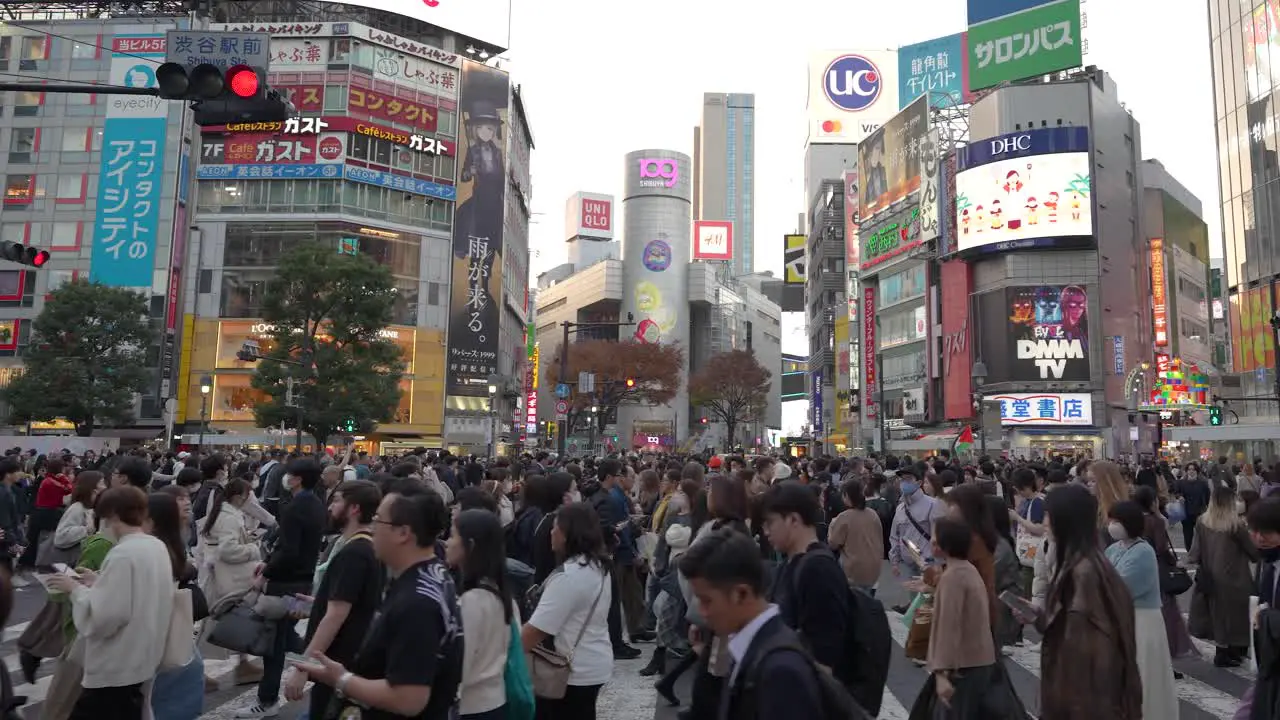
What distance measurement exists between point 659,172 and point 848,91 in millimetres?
23593

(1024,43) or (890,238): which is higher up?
(1024,43)

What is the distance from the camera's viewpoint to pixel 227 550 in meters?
7.67

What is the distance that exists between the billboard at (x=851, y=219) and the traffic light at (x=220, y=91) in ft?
244

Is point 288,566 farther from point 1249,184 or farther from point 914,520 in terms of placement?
point 1249,184

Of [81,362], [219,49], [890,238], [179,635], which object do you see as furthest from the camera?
[890,238]

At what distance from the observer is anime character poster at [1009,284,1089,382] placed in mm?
55531

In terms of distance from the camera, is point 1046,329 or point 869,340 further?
point 869,340

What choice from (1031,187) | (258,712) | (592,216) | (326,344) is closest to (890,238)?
(1031,187)

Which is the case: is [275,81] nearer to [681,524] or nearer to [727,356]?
[727,356]

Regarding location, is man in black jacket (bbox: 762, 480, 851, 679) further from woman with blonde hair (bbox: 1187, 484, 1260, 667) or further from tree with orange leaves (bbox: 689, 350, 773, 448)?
tree with orange leaves (bbox: 689, 350, 773, 448)

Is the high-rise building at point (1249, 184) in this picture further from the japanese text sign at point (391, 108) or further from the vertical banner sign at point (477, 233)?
the japanese text sign at point (391, 108)

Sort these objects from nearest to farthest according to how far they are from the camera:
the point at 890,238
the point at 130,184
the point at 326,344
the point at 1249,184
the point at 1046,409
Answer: the point at 326,344
the point at 1249,184
the point at 130,184
the point at 1046,409
the point at 890,238

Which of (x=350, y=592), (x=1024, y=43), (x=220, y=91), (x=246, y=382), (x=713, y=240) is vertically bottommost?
(x=350, y=592)

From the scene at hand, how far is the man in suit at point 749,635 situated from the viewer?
8.43 ft
